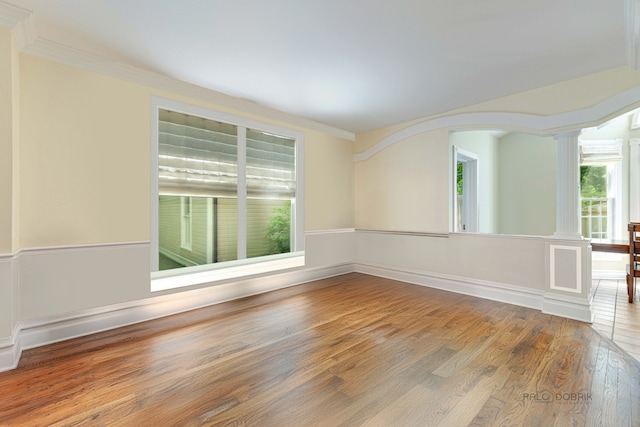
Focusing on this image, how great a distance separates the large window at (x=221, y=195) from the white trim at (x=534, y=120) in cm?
199

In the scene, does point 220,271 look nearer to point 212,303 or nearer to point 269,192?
point 212,303

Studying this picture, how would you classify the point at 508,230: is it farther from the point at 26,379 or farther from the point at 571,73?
the point at 26,379

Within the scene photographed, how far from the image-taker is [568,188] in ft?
10.2

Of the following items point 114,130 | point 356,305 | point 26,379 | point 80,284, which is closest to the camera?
point 26,379

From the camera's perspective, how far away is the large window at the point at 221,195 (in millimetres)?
3162

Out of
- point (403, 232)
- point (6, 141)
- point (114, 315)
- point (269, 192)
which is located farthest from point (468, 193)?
point (6, 141)

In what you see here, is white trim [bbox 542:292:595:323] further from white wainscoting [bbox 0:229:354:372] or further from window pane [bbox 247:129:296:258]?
white wainscoting [bbox 0:229:354:372]

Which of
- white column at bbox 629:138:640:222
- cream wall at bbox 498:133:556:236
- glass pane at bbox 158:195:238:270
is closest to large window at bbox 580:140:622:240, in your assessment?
white column at bbox 629:138:640:222

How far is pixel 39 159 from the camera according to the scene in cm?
235

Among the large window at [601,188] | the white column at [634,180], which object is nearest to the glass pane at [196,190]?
the large window at [601,188]

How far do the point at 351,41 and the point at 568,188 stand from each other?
113 inches

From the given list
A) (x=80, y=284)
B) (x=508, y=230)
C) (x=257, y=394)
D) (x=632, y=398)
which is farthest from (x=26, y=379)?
(x=508, y=230)

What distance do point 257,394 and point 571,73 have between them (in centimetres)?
414

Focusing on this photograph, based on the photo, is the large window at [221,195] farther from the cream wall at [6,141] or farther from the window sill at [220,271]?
the cream wall at [6,141]
